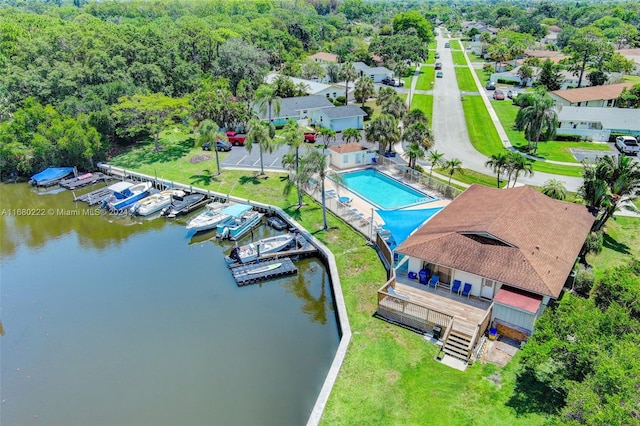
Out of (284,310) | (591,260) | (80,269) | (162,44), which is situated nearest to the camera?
(284,310)

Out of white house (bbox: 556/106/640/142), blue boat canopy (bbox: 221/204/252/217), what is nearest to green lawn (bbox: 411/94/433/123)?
white house (bbox: 556/106/640/142)

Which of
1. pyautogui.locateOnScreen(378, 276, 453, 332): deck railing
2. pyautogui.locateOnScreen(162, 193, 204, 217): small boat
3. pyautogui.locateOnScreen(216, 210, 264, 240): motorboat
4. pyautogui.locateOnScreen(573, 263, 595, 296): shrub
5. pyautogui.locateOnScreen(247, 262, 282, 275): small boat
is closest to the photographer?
pyautogui.locateOnScreen(378, 276, 453, 332): deck railing

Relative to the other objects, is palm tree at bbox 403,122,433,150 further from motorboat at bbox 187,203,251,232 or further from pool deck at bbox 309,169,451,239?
motorboat at bbox 187,203,251,232

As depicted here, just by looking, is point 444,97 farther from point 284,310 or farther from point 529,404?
point 529,404

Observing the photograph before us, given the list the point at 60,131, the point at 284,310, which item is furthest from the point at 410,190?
the point at 60,131

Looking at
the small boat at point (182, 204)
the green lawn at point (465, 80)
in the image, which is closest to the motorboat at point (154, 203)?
the small boat at point (182, 204)
